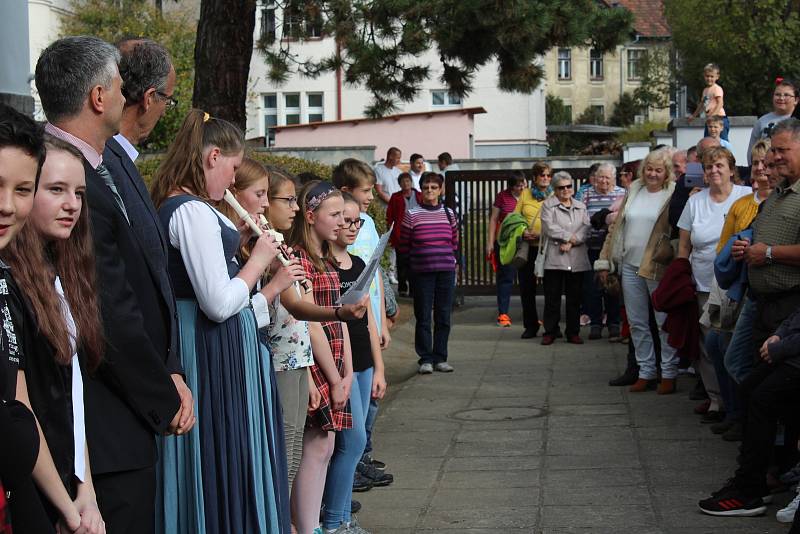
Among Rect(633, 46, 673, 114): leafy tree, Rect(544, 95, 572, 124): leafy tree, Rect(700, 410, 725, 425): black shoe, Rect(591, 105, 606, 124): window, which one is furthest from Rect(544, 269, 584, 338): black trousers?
Rect(591, 105, 606, 124): window

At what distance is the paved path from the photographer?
22.3ft

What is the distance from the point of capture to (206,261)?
4570 millimetres

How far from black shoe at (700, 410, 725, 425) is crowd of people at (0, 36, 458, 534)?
130 inches

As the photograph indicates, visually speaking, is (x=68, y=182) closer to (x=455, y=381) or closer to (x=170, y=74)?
(x=170, y=74)

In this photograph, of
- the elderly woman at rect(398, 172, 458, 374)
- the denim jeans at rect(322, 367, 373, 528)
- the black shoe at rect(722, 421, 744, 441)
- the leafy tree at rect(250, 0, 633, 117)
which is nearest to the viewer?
the denim jeans at rect(322, 367, 373, 528)

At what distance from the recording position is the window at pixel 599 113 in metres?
75.3

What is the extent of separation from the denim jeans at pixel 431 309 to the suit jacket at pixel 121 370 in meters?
8.28

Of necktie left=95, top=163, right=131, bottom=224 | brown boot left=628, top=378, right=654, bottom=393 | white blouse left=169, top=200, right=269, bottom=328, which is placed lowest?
brown boot left=628, top=378, right=654, bottom=393

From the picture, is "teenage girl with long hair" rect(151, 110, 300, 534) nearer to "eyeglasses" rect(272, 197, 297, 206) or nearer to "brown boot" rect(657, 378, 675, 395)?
"eyeglasses" rect(272, 197, 297, 206)

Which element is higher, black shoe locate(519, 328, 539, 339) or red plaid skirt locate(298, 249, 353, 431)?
red plaid skirt locate(298, 249, 353, 431)

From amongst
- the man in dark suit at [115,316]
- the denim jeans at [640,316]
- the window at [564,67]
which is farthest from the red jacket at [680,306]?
the window at [564,67]

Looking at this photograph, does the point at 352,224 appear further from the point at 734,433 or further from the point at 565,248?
the point at 565,248

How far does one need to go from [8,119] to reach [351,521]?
399 centimetres

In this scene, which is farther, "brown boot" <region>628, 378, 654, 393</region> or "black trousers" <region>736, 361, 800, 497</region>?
"brown boot" <region>628, 378, 654, 393</region>
